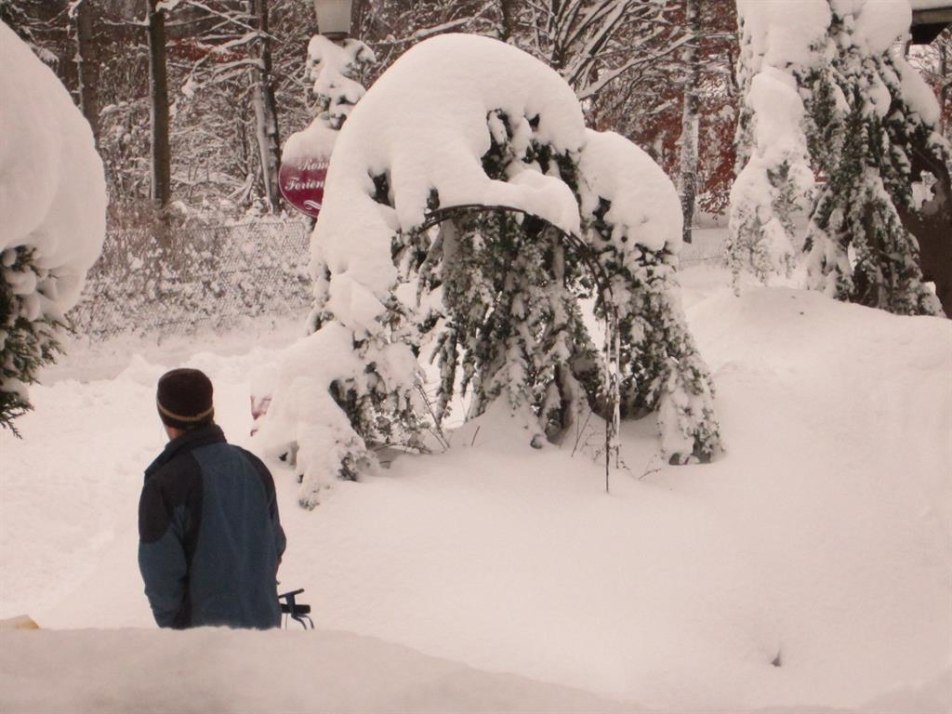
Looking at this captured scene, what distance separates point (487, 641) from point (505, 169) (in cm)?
271

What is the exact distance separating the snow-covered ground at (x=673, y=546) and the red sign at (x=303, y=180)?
253 centimetres

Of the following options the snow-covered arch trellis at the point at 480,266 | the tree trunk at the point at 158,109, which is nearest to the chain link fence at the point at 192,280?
the tree trunk at the point at 158,109

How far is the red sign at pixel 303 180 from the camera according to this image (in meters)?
6.72

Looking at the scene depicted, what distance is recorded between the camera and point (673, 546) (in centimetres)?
455

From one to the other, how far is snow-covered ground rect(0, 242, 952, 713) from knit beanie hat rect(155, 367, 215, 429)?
94cm

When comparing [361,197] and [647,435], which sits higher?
[361,197]

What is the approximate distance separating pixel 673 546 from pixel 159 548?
2.73m

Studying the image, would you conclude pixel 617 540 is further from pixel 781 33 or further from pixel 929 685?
pixel 781 33

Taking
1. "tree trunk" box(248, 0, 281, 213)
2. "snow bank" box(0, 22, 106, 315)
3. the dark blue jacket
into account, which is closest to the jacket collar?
the dark blue jacket

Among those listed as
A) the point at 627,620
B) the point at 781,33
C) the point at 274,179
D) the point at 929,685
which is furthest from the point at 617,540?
the point at 274,179

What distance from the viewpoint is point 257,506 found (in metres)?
2.85

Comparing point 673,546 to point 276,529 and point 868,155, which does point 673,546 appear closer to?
point 276,529

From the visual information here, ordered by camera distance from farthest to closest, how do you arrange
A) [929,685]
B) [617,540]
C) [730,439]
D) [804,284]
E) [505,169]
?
[804,284]
[730,439]
[505,169]
[617,540]
[929,685]

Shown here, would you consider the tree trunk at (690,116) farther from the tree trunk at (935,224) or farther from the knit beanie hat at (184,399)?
the knit beanie hat at (184,399)
